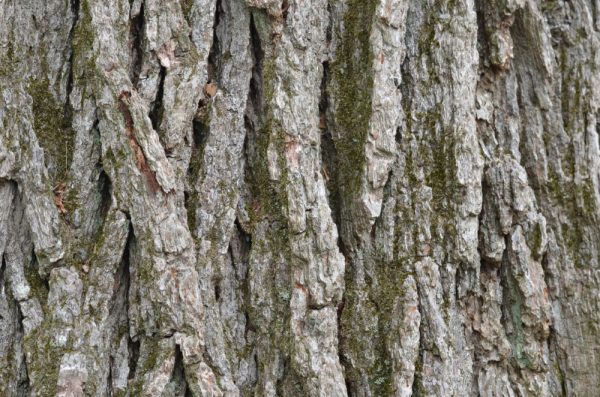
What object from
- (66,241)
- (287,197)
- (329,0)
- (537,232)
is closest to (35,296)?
(66,241)

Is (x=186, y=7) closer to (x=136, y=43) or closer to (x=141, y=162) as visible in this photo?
(x=136, y=43)

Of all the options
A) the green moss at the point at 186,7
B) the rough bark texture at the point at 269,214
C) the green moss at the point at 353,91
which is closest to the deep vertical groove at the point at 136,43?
the rough bark texture at the point at 269,214

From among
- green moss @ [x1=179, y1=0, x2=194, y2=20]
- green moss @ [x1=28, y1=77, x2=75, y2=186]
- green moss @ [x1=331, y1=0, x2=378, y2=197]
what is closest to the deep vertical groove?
green moss @ [x1=179, y1=0, x2=194, y2=20]

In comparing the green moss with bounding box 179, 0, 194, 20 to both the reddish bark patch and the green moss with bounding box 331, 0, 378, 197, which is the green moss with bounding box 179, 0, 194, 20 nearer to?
the reddish bark patch

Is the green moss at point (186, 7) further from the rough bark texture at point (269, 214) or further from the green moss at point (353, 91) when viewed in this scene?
the green moss at point (353, 91)

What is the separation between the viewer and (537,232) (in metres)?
2.83

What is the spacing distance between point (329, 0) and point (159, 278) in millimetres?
1314

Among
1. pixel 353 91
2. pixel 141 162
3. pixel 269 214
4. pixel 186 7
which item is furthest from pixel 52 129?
pixel 353 91

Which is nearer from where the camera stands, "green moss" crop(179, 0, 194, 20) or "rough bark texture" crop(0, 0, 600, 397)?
"rough bark texture" crop(0, 0, 600, 397)

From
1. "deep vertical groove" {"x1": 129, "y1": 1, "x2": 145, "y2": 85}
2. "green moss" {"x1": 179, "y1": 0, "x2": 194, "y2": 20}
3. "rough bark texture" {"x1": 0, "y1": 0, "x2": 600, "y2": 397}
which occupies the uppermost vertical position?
"green moss" {"x1": 179, "y1": 0, "x2": 194, "y2": 20}

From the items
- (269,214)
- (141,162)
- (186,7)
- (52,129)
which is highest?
(186,7)

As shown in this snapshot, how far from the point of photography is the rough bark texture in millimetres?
2484

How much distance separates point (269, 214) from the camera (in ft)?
8.57

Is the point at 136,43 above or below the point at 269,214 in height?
above
